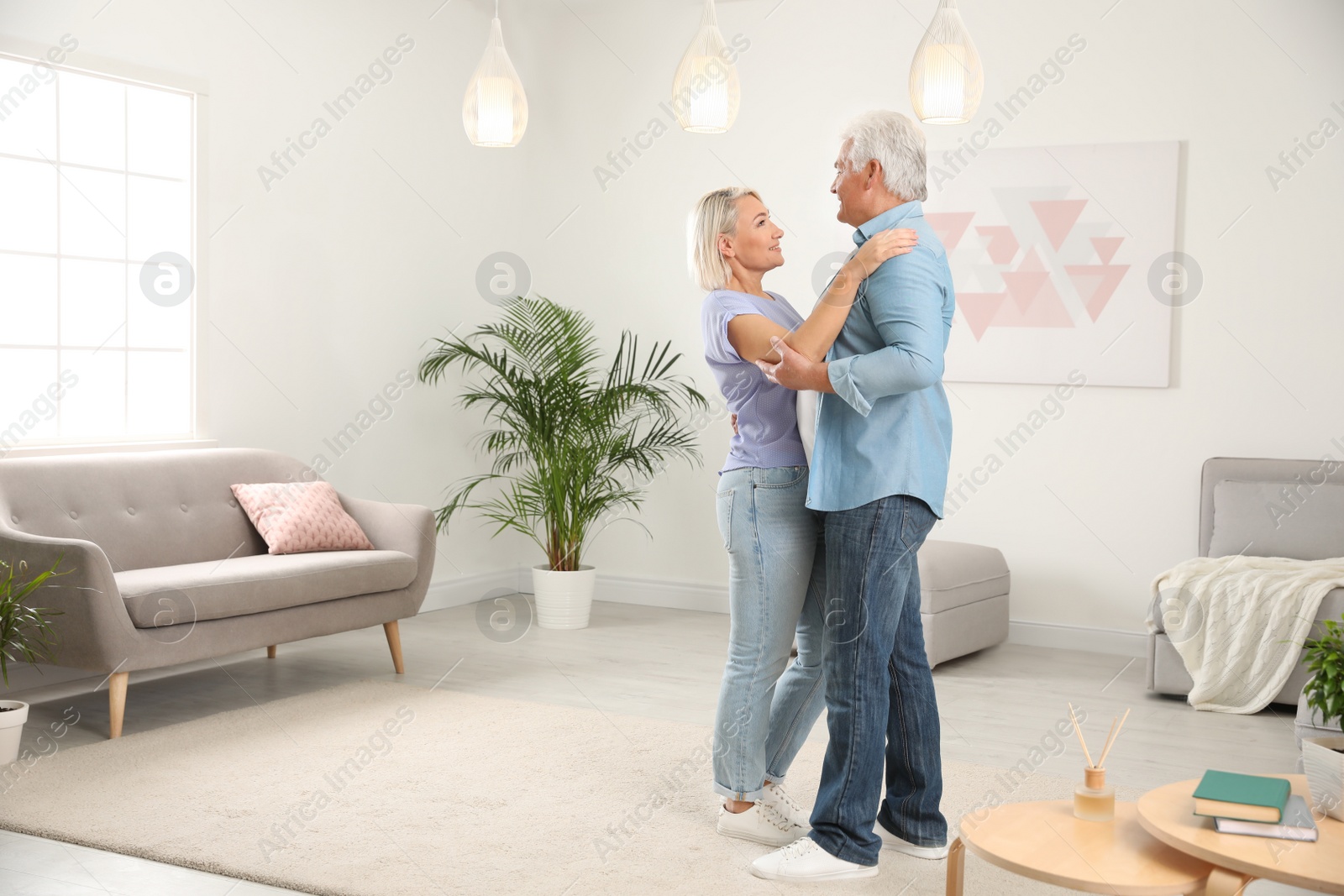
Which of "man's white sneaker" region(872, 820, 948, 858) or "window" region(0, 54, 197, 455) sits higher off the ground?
"window" region(0, 54, 197, 455)

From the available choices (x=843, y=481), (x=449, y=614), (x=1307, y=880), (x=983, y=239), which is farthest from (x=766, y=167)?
(x=1307, y=880)

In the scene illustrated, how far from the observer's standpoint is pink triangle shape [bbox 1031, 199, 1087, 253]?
5363mm

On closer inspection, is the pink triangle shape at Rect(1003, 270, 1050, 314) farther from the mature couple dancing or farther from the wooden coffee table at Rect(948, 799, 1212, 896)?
the wooden coffee table at Rect(948, 799, 1212, 896)

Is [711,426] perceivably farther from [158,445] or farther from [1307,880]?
[1307,880]

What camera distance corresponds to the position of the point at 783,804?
2.83m

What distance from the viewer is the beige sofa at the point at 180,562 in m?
3.59

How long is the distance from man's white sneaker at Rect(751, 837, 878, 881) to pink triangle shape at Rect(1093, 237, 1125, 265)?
Result: 3.55 metres

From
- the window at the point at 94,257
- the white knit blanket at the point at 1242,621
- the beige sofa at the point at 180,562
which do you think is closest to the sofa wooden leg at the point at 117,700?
the beige sofa at the point at 180,562

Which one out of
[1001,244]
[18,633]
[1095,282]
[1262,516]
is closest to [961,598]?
[1262,516]

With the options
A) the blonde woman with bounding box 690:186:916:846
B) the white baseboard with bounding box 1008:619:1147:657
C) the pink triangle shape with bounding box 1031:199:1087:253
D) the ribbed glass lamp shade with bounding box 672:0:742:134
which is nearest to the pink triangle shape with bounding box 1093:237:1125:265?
the pink triangle shape with bounding box 1031:199:1087:253

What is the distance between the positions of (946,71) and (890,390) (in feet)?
6.26

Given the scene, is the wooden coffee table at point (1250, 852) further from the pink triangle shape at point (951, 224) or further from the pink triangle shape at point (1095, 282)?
the pink triangle shape at point (951, 224)

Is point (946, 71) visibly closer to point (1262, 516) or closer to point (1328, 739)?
point (1262, 516)

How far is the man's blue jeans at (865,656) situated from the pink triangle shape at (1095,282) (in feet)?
10.3
